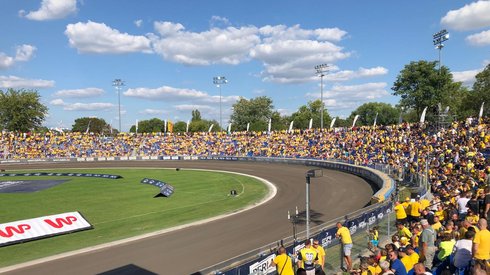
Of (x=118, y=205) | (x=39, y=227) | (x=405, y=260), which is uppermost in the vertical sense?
(x=405, y=260)

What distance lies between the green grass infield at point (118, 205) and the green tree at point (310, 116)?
98.8 m

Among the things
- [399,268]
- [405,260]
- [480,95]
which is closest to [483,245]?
[405,260]

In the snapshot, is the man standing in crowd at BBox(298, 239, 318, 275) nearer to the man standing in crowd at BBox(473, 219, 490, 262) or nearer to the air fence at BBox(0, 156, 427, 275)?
the air fence at BBox(0, 156, 427, 275)

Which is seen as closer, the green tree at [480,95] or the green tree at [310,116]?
the green tree at [480,95]

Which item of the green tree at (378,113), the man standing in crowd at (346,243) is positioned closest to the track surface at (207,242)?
the man standing in crowd at (346,243)

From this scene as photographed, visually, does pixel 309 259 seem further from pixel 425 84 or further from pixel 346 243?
pixel 425 84

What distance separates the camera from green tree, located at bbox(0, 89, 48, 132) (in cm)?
10175

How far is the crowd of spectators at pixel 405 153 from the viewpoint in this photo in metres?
9.83

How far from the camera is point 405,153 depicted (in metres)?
39.0

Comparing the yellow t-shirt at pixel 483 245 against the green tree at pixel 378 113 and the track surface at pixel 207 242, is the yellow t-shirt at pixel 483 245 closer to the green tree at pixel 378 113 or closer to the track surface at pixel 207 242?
the track surface at pixel 207 242

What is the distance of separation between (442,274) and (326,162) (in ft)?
144

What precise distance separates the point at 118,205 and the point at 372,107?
141451 millimetres

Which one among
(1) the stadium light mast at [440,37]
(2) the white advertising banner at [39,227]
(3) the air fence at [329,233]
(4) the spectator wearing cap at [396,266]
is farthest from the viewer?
(1) the stadium light mast at [440,37]

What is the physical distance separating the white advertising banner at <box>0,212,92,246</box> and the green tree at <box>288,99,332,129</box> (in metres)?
119
